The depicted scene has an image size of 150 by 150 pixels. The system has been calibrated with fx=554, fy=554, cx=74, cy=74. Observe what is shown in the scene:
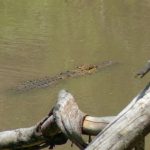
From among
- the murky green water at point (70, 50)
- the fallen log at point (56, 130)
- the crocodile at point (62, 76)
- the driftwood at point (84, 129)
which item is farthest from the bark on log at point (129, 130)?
the crocodile at point (62, 76)

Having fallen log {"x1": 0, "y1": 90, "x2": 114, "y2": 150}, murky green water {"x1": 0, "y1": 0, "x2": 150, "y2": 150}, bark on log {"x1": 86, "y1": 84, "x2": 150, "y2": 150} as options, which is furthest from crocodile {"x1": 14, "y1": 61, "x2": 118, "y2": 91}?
bark on log {"x1": 86, "y1": 84, "x2": 150, "y2": 150}

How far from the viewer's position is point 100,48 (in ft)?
35.0

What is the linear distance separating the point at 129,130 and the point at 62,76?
685cm

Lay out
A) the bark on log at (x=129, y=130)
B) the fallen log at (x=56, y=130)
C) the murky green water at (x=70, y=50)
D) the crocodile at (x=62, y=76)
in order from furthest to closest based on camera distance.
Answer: the crocodile at (x=62, y=76) → the murky green water at (x=70, y=50) → the fallen log at (x=56, y=130) → the bark on log at (x=129, y=130)

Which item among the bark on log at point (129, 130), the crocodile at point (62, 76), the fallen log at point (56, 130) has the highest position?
the crocodile at point (62, 76)

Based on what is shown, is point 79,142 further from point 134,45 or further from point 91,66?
point 134,45

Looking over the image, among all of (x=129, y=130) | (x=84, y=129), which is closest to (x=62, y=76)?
(x=84, y=129)

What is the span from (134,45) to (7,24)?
3.06m

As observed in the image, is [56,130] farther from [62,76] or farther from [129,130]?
[62,76]

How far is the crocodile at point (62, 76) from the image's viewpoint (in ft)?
25.2

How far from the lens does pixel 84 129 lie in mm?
1844

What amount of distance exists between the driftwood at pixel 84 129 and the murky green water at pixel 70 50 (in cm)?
341

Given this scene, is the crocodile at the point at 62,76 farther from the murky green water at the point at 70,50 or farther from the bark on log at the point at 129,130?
the bark on log at the point at 129,130

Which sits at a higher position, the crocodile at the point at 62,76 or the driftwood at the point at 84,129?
the crocodile at the point at 62,76
